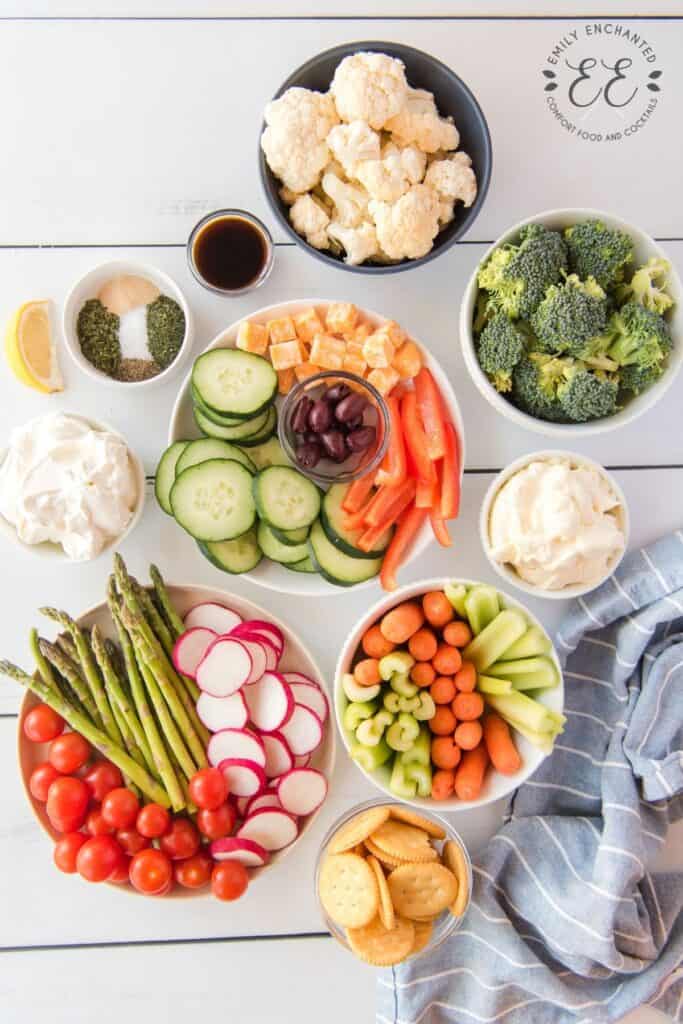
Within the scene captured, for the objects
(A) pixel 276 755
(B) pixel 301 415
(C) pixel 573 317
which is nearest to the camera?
(C) pixel 573 317

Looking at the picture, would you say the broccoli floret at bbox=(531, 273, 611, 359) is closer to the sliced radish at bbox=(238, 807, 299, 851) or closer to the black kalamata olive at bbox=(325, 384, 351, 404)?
the black kalamata olive at bbox=(325, 384, 351, 404)

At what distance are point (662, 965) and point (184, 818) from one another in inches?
34.3

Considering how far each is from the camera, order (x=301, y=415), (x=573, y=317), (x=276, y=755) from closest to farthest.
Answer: (x=573, y=317), (x=301, y=415), (x=276, y=755)

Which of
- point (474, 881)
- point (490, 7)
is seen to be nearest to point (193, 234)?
point (490, 7)

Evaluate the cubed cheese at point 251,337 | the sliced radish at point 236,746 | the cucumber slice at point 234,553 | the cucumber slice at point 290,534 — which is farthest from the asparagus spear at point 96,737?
the cubed cheese at point 251,337

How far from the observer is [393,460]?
143 cm

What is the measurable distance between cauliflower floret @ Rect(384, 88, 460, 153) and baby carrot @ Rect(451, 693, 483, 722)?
89cm

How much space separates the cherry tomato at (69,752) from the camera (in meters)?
1.45

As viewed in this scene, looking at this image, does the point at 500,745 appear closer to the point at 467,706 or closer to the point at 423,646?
the point at 467,706

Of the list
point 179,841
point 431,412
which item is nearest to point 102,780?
point 179,841

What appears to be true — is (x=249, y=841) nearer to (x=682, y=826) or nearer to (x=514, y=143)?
(x=682, y=826)

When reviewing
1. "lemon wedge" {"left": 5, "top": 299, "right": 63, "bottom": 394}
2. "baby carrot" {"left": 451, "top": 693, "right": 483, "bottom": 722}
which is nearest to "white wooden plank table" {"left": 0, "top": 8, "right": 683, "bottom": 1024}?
"lemon wedge" {"left": 5, "top": 299, "right": 63, "bottom": 394}

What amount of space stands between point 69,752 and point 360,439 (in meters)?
0.72

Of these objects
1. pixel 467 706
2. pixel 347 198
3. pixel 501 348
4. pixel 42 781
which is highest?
pixel 347 198
